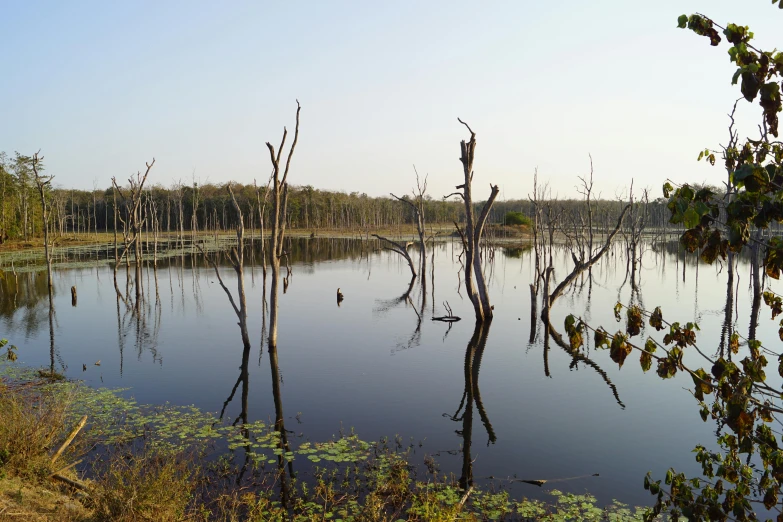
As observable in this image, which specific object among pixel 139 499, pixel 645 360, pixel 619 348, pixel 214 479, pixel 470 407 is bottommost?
pixel 470 407

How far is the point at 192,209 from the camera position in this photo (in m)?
69.9

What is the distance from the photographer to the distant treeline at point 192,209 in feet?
152

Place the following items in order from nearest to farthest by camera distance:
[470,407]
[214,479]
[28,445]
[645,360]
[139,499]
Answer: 1. [645,360]
2. [139,499]
3. [28,445]
4. [214,479]
5. [470,407]

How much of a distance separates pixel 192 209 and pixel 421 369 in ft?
206

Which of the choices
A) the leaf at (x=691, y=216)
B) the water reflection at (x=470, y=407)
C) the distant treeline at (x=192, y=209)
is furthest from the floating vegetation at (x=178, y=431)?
the distant treeline at (x=192, y=209)

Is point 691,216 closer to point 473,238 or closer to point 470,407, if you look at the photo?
point 470,407

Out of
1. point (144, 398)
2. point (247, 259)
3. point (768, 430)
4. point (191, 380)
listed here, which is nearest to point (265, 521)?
point (768, 430)

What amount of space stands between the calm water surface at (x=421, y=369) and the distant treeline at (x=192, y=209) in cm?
2240

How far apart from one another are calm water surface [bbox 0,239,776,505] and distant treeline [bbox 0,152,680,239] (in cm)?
2240

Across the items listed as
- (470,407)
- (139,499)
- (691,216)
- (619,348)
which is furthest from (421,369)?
(691,216)

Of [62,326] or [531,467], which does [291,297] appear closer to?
[62,326]

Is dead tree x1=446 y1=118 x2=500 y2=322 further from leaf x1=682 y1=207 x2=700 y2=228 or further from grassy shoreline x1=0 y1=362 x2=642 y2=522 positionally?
leaf x1=682 y1=207 x2=700 y2=228

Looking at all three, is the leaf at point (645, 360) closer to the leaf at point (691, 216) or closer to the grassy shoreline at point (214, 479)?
the leaf at point (691, 216)

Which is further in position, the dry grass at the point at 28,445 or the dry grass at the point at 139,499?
the dry grass at the point at 28,445
